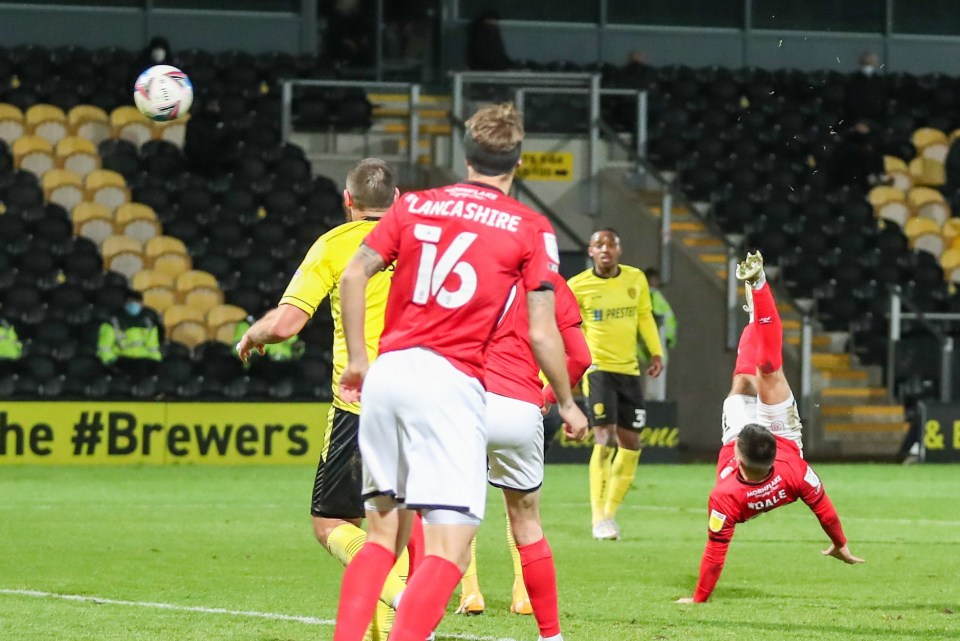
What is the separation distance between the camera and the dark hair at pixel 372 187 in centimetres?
627

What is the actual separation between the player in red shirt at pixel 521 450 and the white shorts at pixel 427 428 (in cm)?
105

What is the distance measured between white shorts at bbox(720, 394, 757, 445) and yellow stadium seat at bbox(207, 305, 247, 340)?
34.8ft

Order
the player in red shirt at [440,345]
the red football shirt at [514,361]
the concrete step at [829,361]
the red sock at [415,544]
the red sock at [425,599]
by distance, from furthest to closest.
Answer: the concrete step at [829,361], the red sock at [415,544], the red football shirt at [514,361], the player in red shirt at [440,345], the red sock at [425,599]

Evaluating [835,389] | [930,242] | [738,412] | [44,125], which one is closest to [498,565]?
[738,412]

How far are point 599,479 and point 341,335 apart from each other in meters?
5.30

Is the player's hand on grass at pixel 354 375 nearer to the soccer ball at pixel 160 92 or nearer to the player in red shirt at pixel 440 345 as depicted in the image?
the player in red shirt at pixel 440 345

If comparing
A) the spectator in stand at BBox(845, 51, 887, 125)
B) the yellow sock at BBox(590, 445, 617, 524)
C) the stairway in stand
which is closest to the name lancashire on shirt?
the yellow sock at BBox(590, 445, 617, 524)

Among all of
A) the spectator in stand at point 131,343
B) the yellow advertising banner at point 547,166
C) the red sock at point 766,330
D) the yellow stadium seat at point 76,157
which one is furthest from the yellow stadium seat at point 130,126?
the red sock at point 766,330

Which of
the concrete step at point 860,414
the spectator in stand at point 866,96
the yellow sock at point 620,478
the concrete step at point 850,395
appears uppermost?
the spectator in stand at point 866,96

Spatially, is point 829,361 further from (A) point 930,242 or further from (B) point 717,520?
(B) point 717,520

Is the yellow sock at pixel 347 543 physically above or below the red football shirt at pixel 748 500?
above

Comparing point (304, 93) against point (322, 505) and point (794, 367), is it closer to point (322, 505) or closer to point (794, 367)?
point (794, 367)

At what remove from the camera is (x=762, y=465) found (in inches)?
312

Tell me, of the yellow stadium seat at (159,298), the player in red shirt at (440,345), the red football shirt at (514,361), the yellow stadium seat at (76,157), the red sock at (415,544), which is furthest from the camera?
the yellow stadium seat at (76,157)
